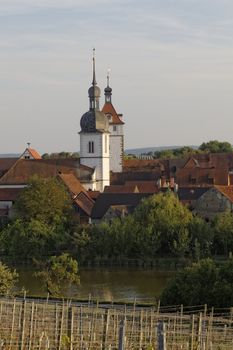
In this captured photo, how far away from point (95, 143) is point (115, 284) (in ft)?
79.4

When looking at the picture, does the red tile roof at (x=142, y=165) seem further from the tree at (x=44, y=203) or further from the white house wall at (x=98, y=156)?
the tree at (x=44, y=203)

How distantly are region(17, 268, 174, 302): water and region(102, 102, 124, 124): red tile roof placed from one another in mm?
27473

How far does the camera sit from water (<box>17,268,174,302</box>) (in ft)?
114

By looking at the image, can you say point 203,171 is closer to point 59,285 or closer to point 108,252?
point 108,252

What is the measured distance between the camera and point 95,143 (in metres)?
61.4

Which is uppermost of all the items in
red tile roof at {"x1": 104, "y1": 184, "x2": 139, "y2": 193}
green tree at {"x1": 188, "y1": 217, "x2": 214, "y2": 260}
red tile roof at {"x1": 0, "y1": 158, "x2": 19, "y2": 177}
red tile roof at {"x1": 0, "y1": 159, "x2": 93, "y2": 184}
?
red tile roof at {"x1": 0, "y1": 158, "x2": 19, "y2": 177}

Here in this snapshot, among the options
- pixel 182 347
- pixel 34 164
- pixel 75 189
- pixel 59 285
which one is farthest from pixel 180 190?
pixel 182 347

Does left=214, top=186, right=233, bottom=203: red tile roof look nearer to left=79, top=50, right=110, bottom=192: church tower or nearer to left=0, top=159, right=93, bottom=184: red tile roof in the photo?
left=79, top=50, right=110, bottom=192: church tower

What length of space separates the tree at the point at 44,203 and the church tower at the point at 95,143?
345 inches

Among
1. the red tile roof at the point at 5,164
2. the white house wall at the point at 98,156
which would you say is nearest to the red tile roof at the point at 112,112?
the white house wall at the point at 98,156

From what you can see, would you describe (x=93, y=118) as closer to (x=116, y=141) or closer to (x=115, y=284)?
(x=116, y=141)

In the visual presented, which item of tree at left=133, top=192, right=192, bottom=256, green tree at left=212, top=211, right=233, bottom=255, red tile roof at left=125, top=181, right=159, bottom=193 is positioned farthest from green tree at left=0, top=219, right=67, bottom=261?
red tile roof at left=125, top=181, right=159, bottom=193

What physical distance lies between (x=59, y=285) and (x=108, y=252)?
13795 millimetres

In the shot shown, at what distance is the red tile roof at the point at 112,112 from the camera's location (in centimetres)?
7062
